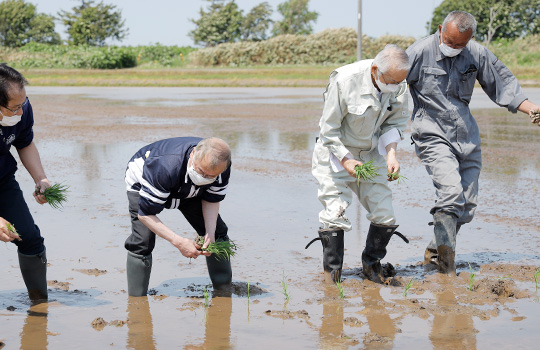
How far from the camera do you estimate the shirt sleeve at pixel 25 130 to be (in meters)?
4.90

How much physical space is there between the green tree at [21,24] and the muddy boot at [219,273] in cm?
7372

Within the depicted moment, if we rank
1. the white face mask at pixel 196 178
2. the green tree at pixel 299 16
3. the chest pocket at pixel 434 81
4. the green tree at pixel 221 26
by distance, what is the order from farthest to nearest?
the green tree at pixel 299 16
the green tree at pixel 221 26
the chest pocket at pixel 434 81
the white face mask at pixel 196 178

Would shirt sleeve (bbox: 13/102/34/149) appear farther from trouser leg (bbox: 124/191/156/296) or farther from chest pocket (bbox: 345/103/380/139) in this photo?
chest pocket (bbox: 345/103/380/139)

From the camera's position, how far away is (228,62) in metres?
47.7

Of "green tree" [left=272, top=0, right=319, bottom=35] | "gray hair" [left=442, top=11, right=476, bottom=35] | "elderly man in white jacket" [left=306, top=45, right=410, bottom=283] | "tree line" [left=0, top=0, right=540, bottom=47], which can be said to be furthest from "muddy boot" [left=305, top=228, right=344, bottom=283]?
"green tree" [left=272, top=0, right=319, bottom=35]

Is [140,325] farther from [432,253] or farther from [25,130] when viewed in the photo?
[432,253]

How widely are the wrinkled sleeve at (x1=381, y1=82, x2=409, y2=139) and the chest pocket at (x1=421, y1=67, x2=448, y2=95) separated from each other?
1.42ft

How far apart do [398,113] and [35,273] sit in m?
2.84

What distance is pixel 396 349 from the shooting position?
14.1ft

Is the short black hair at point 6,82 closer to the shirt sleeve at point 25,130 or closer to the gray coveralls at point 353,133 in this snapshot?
the shirt sleeve at point 25,130

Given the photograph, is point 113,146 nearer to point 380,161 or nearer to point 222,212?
point 222,212

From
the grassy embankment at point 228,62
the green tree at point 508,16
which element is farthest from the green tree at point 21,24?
the green tree at point 508,16

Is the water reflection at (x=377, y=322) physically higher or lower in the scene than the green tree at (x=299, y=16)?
lower

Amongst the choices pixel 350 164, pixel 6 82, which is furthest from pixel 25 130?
pixel 350 164
